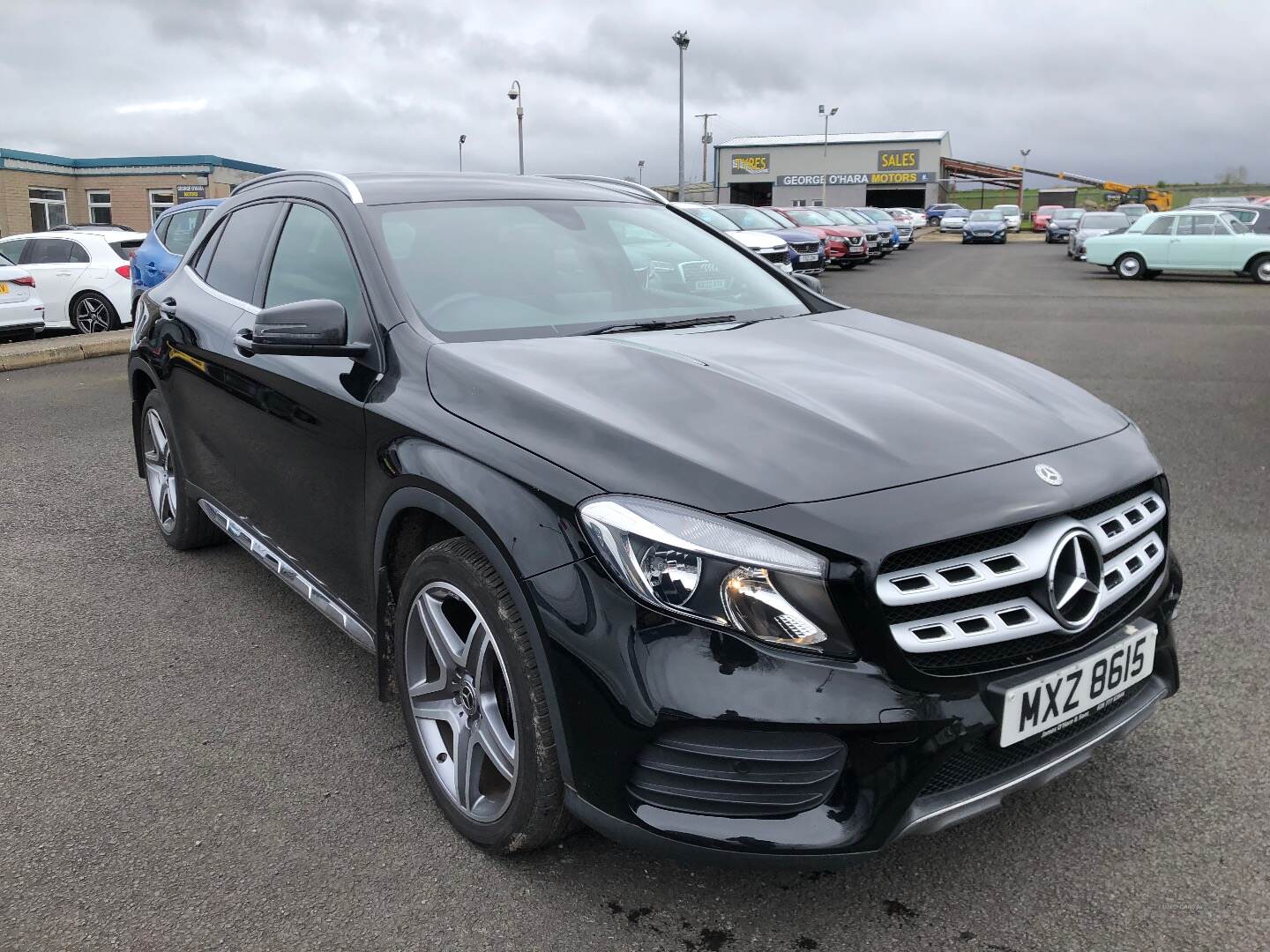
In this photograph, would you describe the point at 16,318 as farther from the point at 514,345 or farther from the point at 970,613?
the point at 970,613

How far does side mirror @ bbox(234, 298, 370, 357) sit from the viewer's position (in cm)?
300

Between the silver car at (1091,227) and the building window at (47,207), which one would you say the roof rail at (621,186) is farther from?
the building window at (47,207)

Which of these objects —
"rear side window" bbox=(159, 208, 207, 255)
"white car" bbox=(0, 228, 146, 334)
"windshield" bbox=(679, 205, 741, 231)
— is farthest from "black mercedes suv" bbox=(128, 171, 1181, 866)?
"windshield" bbox=(679, 205, 741, 231)

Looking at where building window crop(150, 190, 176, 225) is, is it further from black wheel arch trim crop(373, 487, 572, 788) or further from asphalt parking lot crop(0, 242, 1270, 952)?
black wheel arch trim crop(373, 487, 572, 788)

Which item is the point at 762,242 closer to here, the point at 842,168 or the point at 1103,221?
the point at 1103,221

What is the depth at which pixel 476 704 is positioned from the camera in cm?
266

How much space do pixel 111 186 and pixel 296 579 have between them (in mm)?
50824

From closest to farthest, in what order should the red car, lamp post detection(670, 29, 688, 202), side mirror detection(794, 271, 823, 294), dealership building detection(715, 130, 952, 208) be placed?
1. side mirror detection(794, 271, 823, 294)
2. the red car
3. lamp post detection(670, 29, 688, 202)
4. dealership building detection(715, 130, 952, 208)

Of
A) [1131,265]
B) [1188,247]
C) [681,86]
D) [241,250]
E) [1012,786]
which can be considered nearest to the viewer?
[1012,786]

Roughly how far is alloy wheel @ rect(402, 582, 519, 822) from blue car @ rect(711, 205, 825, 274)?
785 inches

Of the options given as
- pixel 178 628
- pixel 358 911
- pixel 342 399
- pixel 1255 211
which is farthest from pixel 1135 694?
pixel 1255 211

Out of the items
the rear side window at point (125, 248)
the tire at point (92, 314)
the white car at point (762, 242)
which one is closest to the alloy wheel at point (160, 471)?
the tire at point (92, 314)

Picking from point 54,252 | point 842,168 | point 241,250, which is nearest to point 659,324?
point 241,250

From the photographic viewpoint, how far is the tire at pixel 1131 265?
2352 cm
